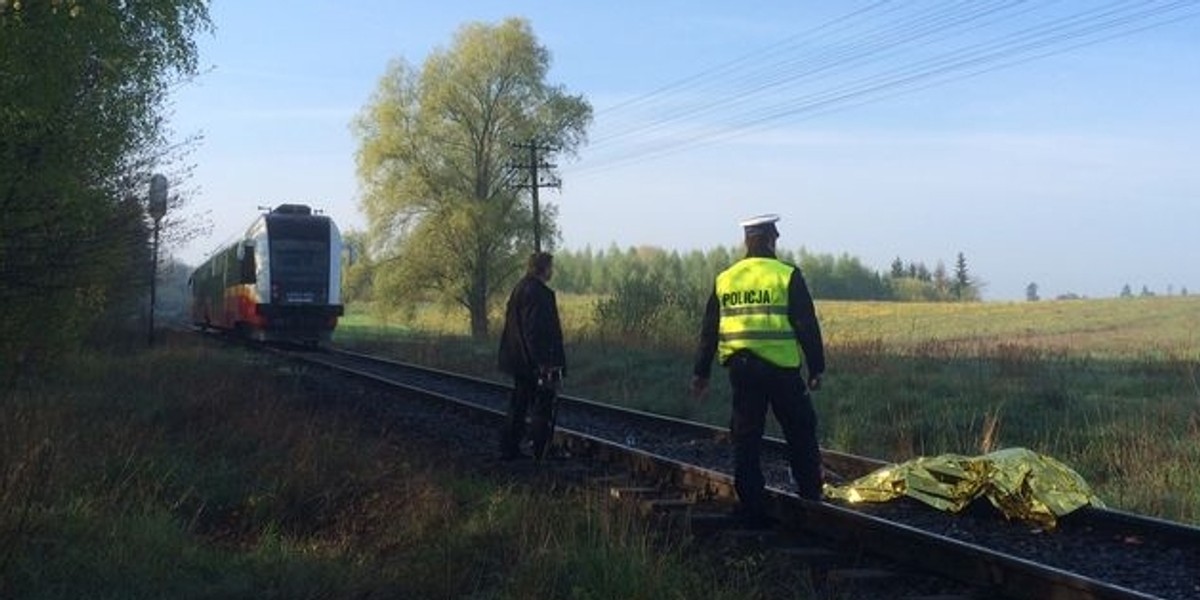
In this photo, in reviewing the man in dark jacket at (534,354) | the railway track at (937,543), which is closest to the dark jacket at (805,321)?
the railway track at (937,543)

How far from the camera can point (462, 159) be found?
45625 mm

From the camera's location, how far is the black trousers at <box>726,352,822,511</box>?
7973 mm

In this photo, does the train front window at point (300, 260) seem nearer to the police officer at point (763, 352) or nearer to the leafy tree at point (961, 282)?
the police officer at point (763, 352)

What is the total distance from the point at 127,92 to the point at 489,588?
33.7 feet

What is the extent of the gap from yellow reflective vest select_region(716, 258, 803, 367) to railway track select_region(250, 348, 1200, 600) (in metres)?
1.05

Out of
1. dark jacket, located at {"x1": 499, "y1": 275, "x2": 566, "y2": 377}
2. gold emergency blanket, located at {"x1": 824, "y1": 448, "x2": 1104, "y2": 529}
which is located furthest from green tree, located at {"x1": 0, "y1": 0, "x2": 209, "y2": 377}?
gold emergency blanket, located at {"x1": 824, "y1": 448, "x2": 1104, "y2": 529}

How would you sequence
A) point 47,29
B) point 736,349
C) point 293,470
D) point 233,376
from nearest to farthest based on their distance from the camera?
point 736,349, point 293,470, point 47,29, point 233,376

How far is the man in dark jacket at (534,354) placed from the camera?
10859mm

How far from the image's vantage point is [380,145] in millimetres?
45125

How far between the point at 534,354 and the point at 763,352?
335 cm

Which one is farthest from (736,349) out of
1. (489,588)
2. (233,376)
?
(233,376)

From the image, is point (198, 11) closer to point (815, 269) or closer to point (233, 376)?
point (233, 376)

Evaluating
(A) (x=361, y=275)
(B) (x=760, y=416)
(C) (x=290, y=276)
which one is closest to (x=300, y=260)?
(C) (x=290, y=276)

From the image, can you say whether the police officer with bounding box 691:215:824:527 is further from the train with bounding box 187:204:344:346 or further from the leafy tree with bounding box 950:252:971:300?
the leafy tree with bounding box 950:252:971:300
